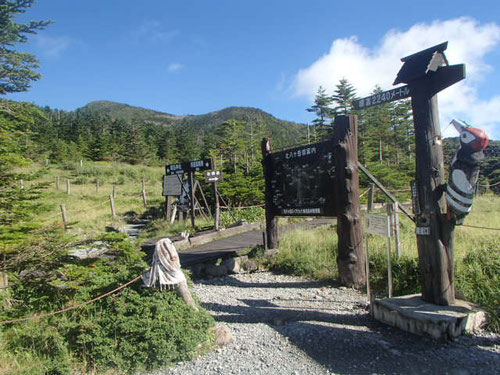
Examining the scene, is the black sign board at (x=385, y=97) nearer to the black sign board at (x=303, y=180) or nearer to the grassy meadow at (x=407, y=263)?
the black sign board at (x=303, y=180)

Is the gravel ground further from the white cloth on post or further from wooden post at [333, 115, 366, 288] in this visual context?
the white cloth on post

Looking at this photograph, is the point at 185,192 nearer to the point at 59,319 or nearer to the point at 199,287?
the point at 199,287

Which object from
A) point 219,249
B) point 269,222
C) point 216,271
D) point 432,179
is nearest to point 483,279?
point 432,179

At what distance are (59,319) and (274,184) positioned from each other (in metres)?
5.48

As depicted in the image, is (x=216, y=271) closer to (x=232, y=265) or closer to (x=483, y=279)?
(x=232, y=265)

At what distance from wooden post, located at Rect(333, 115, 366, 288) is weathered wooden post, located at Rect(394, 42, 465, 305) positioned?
5.99 feet

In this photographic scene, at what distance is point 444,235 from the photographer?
14.1ft

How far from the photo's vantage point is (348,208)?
641 centimetres

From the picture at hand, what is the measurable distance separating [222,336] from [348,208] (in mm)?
3416

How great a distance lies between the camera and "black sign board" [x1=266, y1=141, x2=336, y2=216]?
22.8 ft

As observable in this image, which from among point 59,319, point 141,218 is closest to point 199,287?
point 59,319

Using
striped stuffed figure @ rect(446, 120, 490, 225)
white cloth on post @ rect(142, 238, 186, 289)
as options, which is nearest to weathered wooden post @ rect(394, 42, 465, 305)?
striped stuffed figure @ rect(446, 120, 490, 225)

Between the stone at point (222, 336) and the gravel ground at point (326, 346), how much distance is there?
4.3 inches

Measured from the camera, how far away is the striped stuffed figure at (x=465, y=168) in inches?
152
